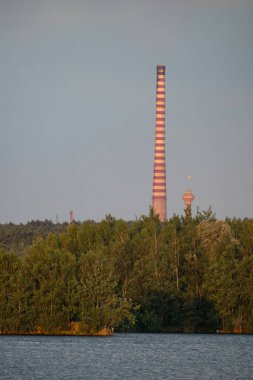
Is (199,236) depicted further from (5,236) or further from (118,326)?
(5,236)

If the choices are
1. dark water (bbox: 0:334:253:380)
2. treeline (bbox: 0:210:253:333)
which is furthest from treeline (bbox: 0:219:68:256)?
dark water (bbox: 0:334:253:380)

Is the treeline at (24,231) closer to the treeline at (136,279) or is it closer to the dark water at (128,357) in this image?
the treeline at (136,279)

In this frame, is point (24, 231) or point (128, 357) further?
point (24, 231)

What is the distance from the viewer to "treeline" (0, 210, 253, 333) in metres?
96.8

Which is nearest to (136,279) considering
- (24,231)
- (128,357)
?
(128,357)

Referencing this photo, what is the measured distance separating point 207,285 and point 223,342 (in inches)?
419

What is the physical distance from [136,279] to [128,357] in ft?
84.5

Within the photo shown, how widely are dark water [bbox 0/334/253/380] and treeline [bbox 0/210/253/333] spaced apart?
6.70 feet

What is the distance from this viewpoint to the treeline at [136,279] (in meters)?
96.8

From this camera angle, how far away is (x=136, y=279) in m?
106

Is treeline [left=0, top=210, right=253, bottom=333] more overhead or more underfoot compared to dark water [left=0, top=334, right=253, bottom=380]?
more overhead

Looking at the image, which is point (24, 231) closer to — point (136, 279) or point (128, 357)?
point (136, 279)

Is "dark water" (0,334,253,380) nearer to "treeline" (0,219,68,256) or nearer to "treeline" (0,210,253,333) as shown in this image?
"treeline" (0,210,253,333)

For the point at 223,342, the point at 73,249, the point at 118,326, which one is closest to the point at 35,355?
the point at 223,342
